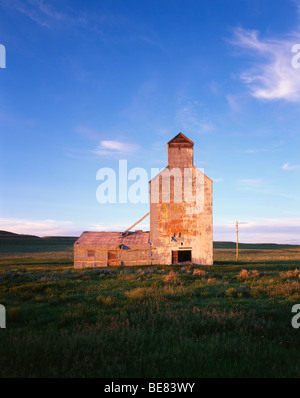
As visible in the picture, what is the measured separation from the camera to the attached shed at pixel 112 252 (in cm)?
3012

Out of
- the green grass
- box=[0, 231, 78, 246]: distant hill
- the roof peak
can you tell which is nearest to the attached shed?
the roof peak

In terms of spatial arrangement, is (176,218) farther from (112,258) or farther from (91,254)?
(91,254)

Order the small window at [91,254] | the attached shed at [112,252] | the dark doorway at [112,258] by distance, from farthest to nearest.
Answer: the small window at [91,254], the dark doorway at [112,258], the attached shed at [112,252]

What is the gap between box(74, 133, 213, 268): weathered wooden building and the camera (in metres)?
29.0

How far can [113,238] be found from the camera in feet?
105

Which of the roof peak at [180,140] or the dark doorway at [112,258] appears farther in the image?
the dark doorway at [112,258]

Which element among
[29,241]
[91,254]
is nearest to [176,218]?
[91,254]

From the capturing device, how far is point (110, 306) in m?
9.99

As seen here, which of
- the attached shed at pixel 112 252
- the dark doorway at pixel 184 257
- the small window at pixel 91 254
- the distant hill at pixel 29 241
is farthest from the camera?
the distant hill at pixel 29 241

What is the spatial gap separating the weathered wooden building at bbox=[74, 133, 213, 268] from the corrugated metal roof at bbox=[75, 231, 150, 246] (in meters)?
0.39

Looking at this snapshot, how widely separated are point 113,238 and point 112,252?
72.8 inches

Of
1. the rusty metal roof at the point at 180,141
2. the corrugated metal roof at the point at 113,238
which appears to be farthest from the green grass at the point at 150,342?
the rusty metal roof at the point at 180,141

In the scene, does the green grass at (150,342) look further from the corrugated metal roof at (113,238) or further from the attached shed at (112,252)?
the corrugated metal roof at (113,238)

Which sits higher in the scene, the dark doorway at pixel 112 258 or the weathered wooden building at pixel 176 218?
the weathered wooden building at pixel 176 218
